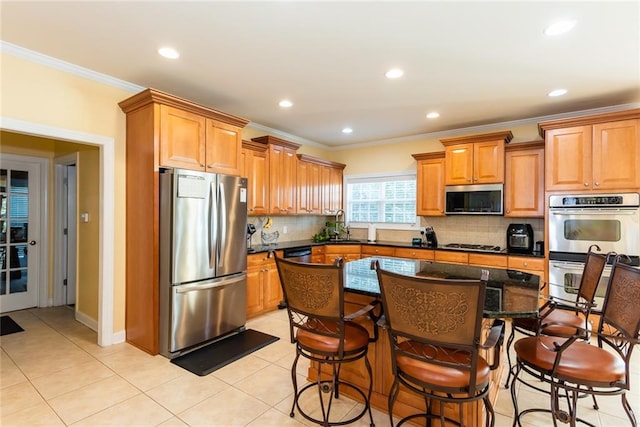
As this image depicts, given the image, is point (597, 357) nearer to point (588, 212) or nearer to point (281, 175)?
point (588, 212)

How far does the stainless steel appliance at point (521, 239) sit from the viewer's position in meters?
4.28

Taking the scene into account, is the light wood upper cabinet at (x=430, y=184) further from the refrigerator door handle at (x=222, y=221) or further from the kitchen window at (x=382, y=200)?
the refrigerator door handle at (x=222, y=221)

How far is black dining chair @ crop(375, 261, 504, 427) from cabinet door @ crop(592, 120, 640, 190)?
10.5ft

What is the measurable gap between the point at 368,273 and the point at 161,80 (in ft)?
9.51

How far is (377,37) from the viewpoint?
2484 millimetres

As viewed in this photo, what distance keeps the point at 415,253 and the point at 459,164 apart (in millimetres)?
1495

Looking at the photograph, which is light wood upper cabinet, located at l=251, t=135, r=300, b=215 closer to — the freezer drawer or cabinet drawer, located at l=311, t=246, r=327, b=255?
cabinet drawer, located at l=311, t=246, r=327, b=255

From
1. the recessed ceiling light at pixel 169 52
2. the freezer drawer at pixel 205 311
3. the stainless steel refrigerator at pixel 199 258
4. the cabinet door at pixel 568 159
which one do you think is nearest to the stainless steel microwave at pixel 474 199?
the cabinet door at pixel 568 159

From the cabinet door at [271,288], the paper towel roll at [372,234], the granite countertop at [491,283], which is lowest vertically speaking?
the cabinet door at [271,288]

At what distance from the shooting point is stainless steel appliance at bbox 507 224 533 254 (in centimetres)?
428

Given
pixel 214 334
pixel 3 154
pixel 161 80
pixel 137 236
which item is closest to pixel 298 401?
pixel 214 334

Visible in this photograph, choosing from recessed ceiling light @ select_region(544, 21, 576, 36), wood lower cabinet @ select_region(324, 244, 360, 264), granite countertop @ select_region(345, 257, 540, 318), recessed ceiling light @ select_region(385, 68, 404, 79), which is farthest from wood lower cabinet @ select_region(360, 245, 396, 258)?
A: recessed ceiling light @ select_region(544, 21, 576, 36)

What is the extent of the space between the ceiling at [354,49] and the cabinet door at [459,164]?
2.14ft

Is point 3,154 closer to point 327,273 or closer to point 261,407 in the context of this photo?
point 261,407
